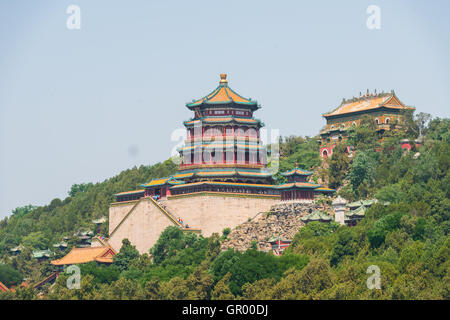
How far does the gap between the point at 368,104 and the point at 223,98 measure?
749 inches

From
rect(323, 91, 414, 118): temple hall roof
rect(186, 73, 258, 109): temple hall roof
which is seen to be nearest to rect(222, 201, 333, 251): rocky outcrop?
rect(186, 73, 258, 109): temple hall roof

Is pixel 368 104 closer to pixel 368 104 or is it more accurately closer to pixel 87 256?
pixel 368 104

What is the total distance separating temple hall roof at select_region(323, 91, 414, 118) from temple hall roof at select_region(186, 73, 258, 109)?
15265mm

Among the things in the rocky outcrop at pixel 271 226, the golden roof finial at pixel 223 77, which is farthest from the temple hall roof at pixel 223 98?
the rocky outcrop at pixel 271 226

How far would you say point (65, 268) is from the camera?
350ft

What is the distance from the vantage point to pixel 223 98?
372ft

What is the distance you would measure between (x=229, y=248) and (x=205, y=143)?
17.9m

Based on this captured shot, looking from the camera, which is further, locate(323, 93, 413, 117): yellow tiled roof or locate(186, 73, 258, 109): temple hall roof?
locate(323, 93, 413, 117): yellow tiled roof

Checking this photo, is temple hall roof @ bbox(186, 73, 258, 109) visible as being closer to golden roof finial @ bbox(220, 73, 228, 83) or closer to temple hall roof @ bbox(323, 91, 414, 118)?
golden roof finial @ bbox(220, 73, 228, 83)

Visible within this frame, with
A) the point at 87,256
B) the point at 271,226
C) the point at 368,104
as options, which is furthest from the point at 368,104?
the point at 87,256

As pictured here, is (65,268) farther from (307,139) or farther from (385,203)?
(307,139)

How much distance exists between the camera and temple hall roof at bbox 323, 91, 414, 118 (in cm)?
12312

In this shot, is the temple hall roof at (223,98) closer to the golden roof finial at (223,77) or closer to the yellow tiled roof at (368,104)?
the golden roof finial at (223,77)

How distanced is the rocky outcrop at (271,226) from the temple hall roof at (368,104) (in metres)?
20.5
